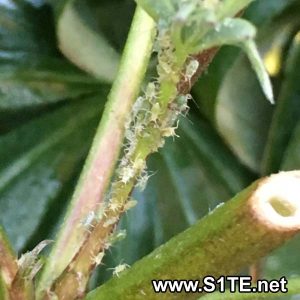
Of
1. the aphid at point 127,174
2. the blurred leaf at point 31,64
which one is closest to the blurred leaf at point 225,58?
the blurred leaf at point 31,64

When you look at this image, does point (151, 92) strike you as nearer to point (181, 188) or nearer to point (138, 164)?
point (138, 164)

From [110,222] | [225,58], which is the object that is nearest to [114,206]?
[110,222]

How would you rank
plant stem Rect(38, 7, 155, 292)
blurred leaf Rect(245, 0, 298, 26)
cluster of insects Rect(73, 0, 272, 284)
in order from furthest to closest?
blurred leaf Rect(245, 0, 298, 26)
plant stem Rect(38, 7, 155, 292)
cluster of insects Rect(73, 0, 272, 284)

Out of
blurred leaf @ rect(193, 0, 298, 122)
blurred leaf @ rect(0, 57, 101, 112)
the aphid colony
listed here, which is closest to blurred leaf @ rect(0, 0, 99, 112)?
blurred leaf @ rect(0, 57, 101, 112)

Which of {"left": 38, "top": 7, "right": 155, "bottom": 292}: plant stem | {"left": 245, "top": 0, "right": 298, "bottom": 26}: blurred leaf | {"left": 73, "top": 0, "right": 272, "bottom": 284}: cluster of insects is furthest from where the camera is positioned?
{"left": 245, "top": 0, "right": 298, "bottom": 26}: blurred leaf

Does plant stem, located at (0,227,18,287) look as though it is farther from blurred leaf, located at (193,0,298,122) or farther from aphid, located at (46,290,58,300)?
blurred leaf, located at (193,0,298,122)

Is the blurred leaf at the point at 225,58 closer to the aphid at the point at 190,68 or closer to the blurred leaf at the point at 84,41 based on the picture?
the blurred leaf at the point at 84,41

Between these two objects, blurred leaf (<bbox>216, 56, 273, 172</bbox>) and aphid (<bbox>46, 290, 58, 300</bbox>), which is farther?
blurred leaf (<bbox>216, 56, 273, 172</bbox>)

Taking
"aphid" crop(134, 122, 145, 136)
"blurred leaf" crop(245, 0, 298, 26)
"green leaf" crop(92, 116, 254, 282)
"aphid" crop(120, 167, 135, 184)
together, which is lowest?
"green leaf" crop(92, 116, 254, 282)
